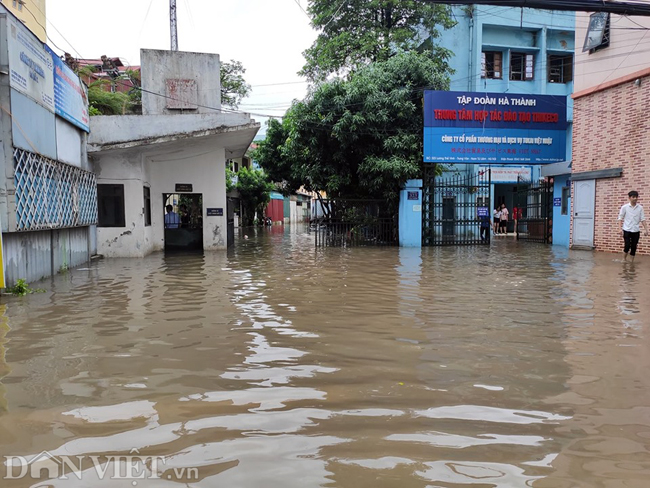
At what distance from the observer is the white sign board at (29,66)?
821cm

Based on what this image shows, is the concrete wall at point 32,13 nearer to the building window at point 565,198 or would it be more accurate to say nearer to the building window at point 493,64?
the building window at point 493,64

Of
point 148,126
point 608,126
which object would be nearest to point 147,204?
point 148,126

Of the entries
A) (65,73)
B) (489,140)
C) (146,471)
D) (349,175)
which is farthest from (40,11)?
(146,471)

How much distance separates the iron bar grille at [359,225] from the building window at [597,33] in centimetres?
802

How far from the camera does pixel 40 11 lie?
23672 mm

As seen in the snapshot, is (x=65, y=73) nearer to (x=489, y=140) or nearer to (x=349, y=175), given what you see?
(x=349, y=175)

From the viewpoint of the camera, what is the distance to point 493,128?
55.8 ft

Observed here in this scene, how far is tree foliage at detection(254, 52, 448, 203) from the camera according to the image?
17016 millimetres

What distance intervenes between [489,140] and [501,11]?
11.5 meters

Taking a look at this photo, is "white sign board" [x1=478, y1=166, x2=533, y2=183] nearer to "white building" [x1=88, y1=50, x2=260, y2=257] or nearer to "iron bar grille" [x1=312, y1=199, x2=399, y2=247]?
"iron bar grille" [x1=312, y1=199, x2=399, y2=247]

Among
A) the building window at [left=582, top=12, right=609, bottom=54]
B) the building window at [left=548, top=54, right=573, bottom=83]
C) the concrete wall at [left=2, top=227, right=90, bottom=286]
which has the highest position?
the building window at [left=548, top=54, right=573, bottom=83]

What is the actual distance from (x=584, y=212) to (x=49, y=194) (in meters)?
14.7

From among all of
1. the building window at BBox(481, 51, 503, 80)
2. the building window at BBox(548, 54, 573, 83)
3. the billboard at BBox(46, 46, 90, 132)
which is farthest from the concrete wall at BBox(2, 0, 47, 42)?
the building window at BBox(548, 54, 573, 83)

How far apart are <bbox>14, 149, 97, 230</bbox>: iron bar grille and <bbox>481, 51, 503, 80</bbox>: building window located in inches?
809
